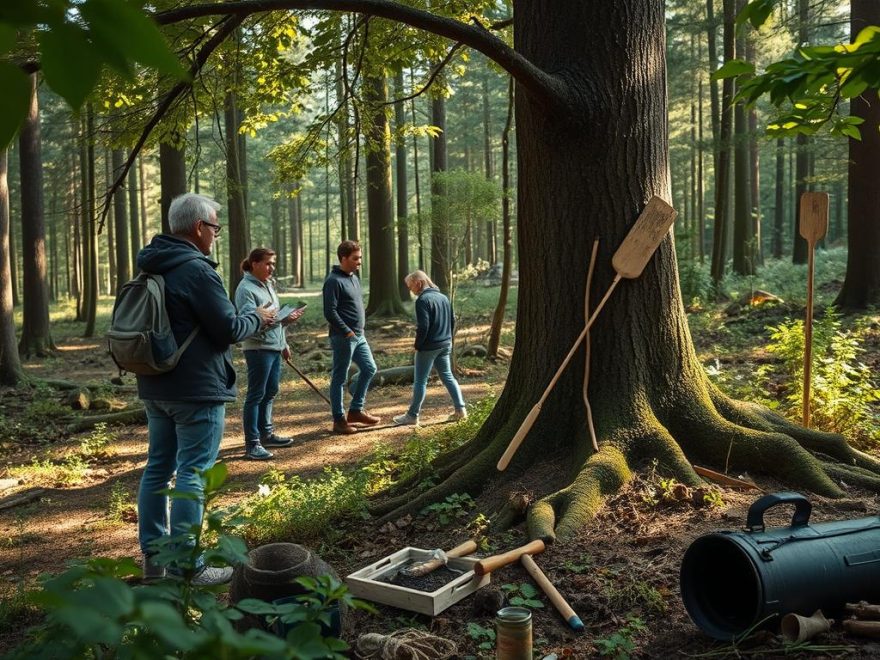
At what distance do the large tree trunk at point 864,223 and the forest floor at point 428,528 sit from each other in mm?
1221

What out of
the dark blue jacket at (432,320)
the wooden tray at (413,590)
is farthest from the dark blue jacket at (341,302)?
the wooden tray at (413,590)

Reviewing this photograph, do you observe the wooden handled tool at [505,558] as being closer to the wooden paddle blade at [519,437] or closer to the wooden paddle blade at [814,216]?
the wooden paddle blade at [519,437]

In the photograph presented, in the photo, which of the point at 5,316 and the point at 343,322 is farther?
the point at 5,316

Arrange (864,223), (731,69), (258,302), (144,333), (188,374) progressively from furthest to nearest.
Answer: (864,223), (258,302), (188,374), (144,333), (731,69)

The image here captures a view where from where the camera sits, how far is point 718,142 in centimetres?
1752

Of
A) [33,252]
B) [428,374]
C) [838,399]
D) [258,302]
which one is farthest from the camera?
[33,252]

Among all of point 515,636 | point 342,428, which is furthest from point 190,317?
point 342,428

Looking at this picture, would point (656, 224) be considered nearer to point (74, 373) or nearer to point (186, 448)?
point (186, 448)

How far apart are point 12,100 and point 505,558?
3.41m

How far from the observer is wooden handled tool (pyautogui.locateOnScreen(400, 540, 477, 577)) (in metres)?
3.96

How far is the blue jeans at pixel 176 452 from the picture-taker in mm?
4445

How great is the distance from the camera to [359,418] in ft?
30.4

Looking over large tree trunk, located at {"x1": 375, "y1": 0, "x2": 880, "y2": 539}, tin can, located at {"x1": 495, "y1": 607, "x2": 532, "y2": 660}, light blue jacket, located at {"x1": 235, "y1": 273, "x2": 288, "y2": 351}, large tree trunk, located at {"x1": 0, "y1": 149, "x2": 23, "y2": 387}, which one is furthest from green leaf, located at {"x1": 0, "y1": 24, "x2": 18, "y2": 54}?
large tree trunk, located at {"x1": 0, "y1": 149, "x2": 23, "y2": 387}

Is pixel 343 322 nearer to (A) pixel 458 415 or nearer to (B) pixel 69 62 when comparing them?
(A) pixel 458 415
